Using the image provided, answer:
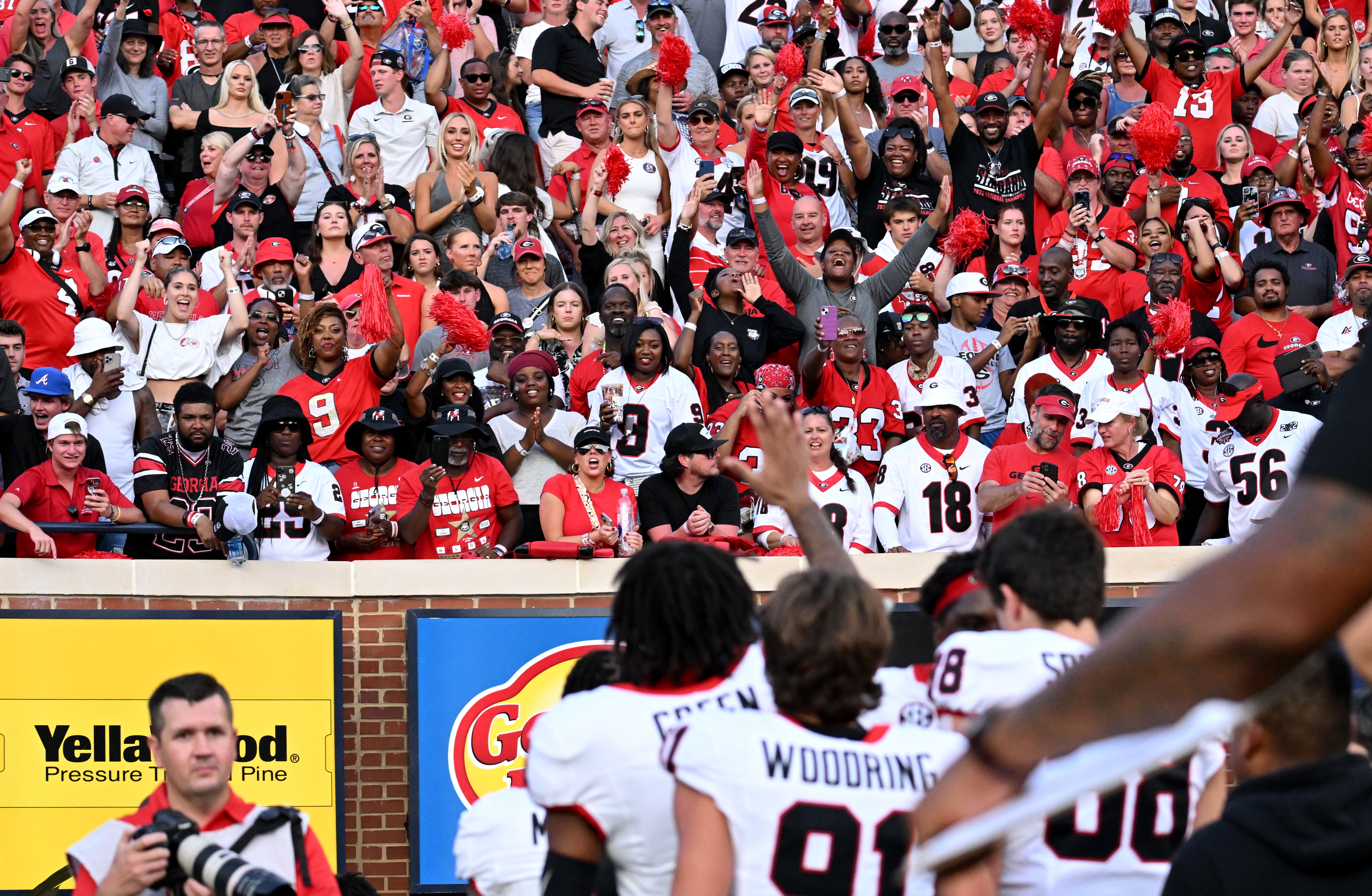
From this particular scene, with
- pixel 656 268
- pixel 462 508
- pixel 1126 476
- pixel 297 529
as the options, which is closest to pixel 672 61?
pixel 656 268

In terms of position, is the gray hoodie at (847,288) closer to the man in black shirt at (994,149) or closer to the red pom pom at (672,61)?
the man in black shirt at (994,149)

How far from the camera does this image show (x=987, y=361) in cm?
1048

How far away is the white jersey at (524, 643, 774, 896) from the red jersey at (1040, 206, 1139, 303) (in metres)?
8.77

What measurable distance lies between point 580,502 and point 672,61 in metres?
5.10

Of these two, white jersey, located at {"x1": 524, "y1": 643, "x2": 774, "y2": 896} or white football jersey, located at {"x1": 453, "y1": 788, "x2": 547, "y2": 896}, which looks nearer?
white jersey, located at {"x1": 524, "y1": 643, "x2": 774, "y2": 896}

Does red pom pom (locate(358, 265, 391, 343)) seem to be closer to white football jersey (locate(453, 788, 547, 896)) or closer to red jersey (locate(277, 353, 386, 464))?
red jersey (locate(277, 353, 386, 464))

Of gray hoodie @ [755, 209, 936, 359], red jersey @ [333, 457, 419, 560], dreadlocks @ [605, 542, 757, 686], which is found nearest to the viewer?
dreadlocks @ [605, 542, 757, 686]

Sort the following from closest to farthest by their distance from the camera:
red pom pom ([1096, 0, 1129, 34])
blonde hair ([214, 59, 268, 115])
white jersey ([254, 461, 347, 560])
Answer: white jersey ([254, 461, 347, 560]), blonde hair ([214, 59, 268, 115]), red pom pom ([1096, 0, 1129, 34])

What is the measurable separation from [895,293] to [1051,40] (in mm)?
4066

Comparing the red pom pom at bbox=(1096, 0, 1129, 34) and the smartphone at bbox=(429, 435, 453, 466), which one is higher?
the red pom pom at bbox=(1096, 0, 1129, 34)

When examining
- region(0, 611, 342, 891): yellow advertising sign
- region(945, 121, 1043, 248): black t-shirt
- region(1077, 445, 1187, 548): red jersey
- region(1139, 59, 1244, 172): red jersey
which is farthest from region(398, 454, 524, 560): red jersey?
region(1139, 59, 1244, 172): red jersey

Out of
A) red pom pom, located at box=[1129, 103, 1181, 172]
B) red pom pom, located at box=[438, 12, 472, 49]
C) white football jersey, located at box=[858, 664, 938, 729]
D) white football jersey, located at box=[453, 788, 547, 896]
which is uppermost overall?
red pom pom, located at box=[438, 12, 472, 49]

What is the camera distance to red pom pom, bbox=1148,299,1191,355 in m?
10.4

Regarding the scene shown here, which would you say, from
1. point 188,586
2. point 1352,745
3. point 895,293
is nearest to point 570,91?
point 895,293
